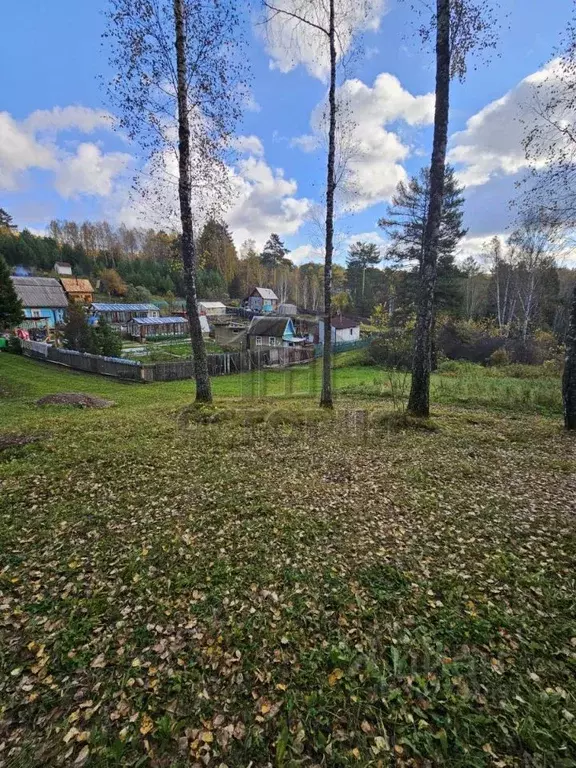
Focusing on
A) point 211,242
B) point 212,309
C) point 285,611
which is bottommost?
point 285,611

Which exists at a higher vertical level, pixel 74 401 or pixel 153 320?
pixel 153 320

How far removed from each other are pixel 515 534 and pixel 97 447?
597cm

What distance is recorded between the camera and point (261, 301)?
56531 mm

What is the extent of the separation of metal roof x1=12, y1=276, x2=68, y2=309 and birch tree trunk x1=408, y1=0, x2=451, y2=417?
40354 mm

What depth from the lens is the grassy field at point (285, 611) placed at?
1850 millimetres

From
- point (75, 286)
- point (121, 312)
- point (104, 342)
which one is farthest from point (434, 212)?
point (75, 286)

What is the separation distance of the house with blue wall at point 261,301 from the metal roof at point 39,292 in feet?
90.0

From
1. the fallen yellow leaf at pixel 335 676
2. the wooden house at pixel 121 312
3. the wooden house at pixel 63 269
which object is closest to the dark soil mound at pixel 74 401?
the fallen yellow leaf at pixel 335 676

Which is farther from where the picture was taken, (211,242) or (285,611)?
(211,242)

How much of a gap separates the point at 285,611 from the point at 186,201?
26.7 feet

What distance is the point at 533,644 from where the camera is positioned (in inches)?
91.0

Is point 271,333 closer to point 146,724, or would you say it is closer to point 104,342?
point 104,342

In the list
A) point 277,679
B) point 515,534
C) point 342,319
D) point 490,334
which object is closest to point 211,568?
point 277,679

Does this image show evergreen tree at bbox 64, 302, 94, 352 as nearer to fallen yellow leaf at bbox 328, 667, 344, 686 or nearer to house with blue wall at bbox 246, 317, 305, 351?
house with blue wall at bbox 246, 317, 305, 351
